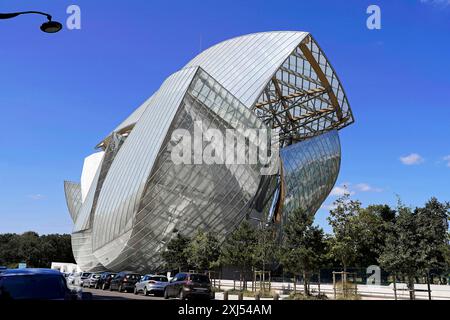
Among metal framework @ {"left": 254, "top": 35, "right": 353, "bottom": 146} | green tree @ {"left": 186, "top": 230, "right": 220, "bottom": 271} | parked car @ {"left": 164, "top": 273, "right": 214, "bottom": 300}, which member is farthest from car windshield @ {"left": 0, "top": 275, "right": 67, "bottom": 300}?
metal framework @ {"left": 254, "top": 35, "right": 353, "bottom": 146}

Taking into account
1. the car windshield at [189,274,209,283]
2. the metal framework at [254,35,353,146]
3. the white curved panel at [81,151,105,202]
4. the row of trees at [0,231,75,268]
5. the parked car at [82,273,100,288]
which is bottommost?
the parked car at [82,273,100,288]

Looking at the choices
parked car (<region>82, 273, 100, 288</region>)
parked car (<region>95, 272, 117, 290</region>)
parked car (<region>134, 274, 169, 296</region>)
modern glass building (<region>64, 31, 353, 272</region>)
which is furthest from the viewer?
parked car (<region>82, 273, 100, 288</region>)

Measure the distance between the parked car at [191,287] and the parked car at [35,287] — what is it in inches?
642

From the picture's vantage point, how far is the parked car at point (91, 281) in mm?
47825

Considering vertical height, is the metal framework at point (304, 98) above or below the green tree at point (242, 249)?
above

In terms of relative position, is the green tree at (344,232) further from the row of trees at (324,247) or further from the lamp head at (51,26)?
the lamp head at (51,26)

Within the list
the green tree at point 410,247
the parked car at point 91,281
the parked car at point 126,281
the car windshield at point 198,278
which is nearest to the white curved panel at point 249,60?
the parked car at point 91,281

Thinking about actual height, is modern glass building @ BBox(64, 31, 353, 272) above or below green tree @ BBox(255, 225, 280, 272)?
above

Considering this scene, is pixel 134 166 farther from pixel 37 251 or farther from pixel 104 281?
pixel 37 251

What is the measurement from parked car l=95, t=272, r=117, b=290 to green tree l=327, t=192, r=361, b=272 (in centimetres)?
2042

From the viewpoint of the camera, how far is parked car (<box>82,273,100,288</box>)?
47825 mm

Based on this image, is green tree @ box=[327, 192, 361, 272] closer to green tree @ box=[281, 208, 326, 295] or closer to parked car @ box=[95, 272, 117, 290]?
green tree @ box=[281, 208, 326, 295]
